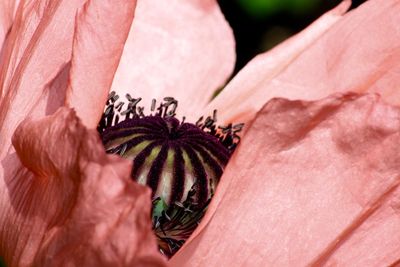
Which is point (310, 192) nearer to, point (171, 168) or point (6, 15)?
point (171, 168)

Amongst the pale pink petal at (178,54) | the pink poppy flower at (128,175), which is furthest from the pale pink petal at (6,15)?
the pale pink petal at (178,54)

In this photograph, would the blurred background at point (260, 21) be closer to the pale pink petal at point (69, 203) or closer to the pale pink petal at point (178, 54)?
the pale pink petal at point (178, 54)

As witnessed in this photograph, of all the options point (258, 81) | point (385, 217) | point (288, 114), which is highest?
point (288, 114)

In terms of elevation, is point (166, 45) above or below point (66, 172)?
below

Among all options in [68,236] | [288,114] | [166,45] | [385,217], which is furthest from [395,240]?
[166,45]

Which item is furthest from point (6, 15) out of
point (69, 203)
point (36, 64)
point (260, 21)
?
point (260, 21)

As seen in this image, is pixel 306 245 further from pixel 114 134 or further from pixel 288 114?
pixel 114 134

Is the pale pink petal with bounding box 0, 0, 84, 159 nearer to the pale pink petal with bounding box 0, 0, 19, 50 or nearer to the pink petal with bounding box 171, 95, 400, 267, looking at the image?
the pale pink petal with bounding box 0, 0, 19, 50

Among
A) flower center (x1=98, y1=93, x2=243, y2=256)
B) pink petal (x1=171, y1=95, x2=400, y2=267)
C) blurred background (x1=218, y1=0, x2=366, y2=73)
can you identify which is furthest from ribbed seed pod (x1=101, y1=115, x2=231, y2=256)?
blurred background (x1=218, y1=0, x2=366, y2=73)
